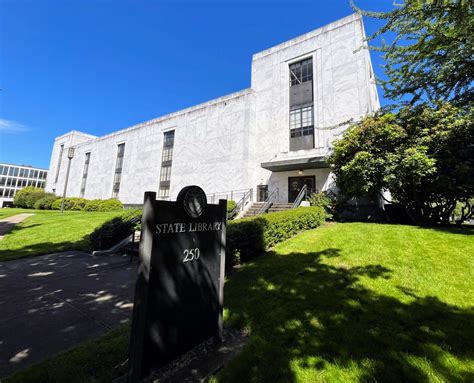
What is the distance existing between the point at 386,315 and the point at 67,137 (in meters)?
58.2

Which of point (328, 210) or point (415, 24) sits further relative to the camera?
point (328, 210)

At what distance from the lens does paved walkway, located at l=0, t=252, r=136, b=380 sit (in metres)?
3.04

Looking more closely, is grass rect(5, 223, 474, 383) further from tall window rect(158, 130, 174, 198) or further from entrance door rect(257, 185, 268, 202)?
tall window rect(158, 130, 174, 198)

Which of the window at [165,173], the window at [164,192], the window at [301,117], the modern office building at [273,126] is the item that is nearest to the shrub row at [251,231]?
the modern office building at [273,126]

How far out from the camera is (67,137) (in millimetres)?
46312

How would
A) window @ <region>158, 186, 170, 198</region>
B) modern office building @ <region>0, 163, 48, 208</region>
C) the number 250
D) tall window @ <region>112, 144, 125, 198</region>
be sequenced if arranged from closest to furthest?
the number 250 < window @ <region>158, 186, 170, 198</region> < tall window @ <region>112, 144, 125, 198</region> < modern office building @ <region>0, 163, 48, 208</region>

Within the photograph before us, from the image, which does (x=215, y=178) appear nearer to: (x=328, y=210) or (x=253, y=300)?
(x=328, y=210)

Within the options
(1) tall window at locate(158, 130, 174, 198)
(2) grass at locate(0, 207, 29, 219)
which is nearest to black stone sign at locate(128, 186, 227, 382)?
(2) grass at locate(0, 207, 29, 219)

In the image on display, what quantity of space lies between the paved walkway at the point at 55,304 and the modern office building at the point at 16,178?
87662 mm

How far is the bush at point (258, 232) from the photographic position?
255 inches

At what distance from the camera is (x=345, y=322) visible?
3.45 meters

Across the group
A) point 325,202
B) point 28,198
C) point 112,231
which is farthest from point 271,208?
point 28,198

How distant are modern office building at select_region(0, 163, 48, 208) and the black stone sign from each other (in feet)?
305

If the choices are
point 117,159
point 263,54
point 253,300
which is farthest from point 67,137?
point 253,300
